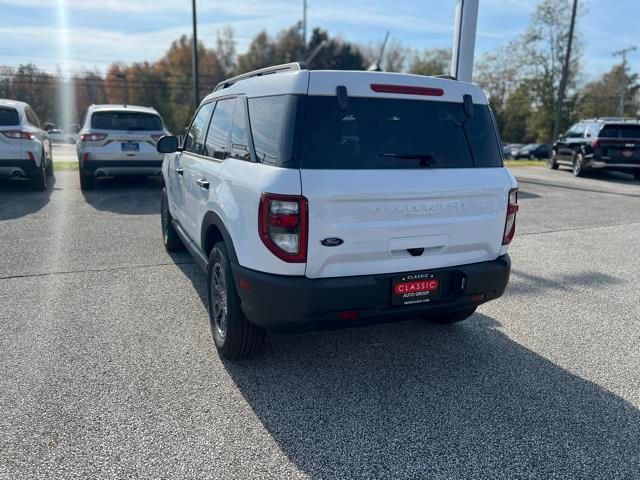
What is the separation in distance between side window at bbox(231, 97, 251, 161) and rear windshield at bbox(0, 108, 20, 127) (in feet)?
25.8

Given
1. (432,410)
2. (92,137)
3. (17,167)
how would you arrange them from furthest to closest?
(92,137) < (17,167) < (432,410)

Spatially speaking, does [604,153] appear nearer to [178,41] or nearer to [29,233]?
[29,233]

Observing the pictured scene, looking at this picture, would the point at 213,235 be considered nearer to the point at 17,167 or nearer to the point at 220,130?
the point at 220,130

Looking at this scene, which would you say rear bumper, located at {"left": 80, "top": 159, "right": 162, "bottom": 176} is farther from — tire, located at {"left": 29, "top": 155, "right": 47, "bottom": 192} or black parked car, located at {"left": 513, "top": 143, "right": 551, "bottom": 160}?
black parked car, located at {"left": 513, "top": 143, "right": 551, "bottom": 160}

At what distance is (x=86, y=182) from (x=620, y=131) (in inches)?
596

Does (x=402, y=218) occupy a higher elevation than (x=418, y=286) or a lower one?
higher

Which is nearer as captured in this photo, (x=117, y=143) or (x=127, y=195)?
(x=117, y=143)

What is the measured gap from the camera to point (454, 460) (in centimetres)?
251

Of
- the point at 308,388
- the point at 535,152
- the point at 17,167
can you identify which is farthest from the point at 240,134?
the point at 535,152

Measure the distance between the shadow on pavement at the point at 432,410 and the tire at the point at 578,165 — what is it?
1465cm

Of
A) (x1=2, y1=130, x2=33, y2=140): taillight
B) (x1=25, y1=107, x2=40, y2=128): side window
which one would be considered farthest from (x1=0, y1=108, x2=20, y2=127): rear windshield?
(x1=25, y1=107, x2=40, y2=128): side window

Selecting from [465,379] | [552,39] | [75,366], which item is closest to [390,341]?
[465,379]

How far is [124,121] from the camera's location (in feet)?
33.2

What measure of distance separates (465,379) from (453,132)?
5.54 ft
